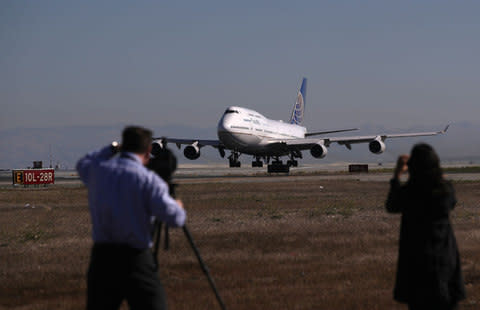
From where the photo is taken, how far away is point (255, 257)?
1401 centimetres

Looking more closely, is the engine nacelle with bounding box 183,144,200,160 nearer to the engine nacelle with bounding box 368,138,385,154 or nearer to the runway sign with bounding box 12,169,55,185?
the engine nacelle with bounding box 368,138,385,154

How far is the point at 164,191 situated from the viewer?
17.6ft

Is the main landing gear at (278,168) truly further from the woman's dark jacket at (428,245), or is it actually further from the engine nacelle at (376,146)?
the woman's dark jacket at (428,245)

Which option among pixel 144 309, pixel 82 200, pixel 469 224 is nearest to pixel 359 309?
pixel 144 309

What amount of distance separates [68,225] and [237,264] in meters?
8.75

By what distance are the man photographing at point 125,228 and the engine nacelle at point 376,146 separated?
188 ft

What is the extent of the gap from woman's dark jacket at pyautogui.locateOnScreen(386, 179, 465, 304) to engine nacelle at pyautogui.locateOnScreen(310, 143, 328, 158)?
54.9 meters

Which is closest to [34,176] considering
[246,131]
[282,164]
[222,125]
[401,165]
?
[222,125]

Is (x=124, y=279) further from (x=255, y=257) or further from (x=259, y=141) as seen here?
(x=259, y=141)

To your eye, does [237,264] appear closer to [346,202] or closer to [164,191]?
[164,191]

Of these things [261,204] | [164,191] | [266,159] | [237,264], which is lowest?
[266,159]

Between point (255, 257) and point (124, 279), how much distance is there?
339 inches

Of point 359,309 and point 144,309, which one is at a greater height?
point 144,309

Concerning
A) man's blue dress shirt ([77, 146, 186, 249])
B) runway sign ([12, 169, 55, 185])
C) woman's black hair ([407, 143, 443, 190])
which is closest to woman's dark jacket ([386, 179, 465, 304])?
woman's black hair ([407, 143, 443, 190])
